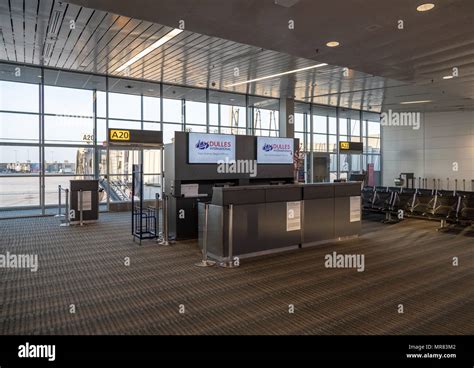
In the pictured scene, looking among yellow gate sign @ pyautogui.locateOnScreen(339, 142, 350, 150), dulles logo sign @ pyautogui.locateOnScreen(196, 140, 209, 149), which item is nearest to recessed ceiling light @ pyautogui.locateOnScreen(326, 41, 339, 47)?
dulles logo sign @ pyautogui.locateOnScreen(196, 140, 209, 149)

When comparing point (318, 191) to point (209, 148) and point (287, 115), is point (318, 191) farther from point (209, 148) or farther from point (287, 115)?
point (287, 115)

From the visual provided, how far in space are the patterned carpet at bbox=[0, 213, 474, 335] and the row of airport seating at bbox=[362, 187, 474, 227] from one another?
2155 mm

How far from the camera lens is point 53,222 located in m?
11.0

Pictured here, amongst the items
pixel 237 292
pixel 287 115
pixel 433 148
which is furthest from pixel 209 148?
pixel 433 148

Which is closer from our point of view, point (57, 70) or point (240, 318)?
point (240, 318)

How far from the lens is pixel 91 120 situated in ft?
45.5

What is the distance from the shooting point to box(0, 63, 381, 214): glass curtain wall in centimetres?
1265

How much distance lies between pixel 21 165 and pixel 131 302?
11067mm

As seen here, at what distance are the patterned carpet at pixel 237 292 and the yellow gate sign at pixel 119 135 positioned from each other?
224 inches

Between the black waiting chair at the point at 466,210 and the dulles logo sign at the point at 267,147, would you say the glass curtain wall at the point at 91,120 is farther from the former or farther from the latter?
the black waiting chair at the point at 466,210

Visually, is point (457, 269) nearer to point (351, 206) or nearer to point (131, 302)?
point (351, 206)

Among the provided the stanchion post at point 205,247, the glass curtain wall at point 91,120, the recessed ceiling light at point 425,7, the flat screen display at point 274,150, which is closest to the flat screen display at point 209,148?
the flat screen display at point 274,150

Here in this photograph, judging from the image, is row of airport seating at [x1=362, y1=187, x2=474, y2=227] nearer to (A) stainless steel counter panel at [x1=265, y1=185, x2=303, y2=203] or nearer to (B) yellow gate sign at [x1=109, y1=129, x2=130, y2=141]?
(A) stainless steel counter panel at [x1=265, y1=185, x2=303, y2=203]
